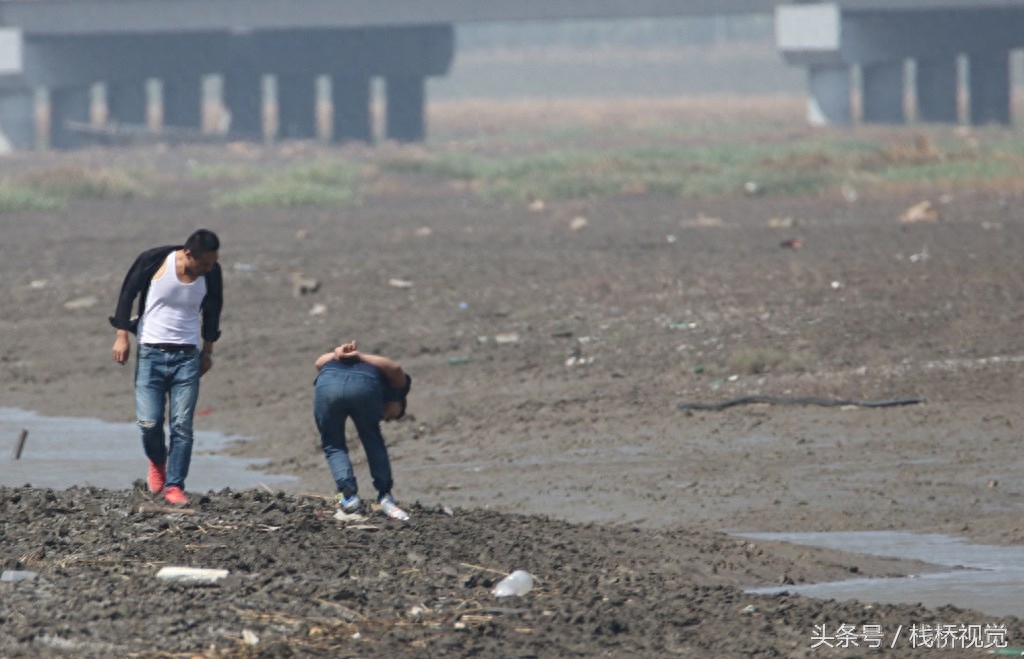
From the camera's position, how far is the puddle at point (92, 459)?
504 inches

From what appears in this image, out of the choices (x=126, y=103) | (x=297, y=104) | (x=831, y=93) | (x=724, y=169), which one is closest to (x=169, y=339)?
(x=724, y=169)

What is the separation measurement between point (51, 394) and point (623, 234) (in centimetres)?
1291

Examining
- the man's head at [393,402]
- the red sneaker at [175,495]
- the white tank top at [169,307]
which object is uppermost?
the white tank top at [169,307]

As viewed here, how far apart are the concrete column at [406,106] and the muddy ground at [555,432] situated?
153 ft

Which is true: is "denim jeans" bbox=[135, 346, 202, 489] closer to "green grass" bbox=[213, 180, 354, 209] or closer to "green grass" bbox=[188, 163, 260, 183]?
"green grass" bbox=[213, 180, 354, 209]

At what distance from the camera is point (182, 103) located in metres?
77.1

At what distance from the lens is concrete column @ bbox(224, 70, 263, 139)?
7783 cm

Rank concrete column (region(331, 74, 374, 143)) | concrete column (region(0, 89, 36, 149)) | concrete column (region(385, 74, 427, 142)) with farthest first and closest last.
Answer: concrete column (region(385, 74, 427, 142)) → concrete column (region(331, 74, 374, 143)) → concrete column (region(0, 89, 36, 149))

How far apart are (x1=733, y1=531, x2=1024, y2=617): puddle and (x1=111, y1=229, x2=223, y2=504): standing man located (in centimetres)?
308

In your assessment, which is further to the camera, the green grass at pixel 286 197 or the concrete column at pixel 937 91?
the concrete column at pixel 937 91

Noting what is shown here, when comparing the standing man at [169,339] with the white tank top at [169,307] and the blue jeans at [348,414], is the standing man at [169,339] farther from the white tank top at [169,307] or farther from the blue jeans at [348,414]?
the blue jeans at [348,414]

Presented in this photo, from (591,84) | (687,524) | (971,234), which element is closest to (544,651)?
(687,524)

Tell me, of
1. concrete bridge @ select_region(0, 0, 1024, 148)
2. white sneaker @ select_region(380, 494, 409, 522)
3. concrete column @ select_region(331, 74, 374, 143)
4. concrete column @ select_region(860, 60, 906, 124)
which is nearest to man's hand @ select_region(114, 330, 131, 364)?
white sneaker @ select_region(380, 494, 409, 522)

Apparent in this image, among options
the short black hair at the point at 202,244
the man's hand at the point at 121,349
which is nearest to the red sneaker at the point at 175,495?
the man's hand at the point at 121,349
